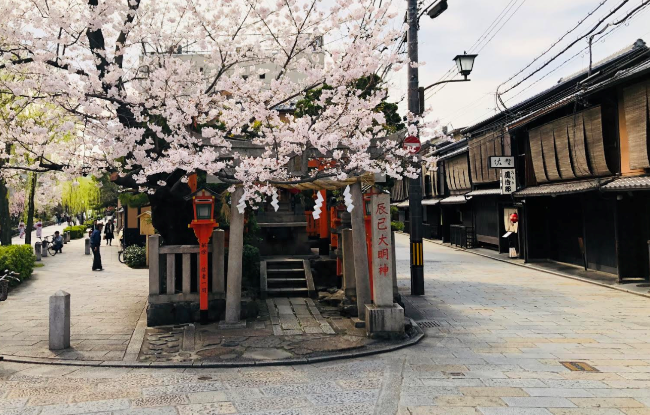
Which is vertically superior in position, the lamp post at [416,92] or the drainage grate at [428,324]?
the lamp post at [416,92]

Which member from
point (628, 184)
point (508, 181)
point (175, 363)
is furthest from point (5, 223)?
point (628, 184)

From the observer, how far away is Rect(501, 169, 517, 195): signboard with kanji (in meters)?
24.6

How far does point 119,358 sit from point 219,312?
9.93ft

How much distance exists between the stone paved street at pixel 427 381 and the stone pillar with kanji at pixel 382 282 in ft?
2.43

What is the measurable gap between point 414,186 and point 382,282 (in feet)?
19.1

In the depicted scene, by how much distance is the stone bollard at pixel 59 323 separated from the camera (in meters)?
9.14

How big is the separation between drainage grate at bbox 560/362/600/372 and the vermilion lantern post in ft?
24.5

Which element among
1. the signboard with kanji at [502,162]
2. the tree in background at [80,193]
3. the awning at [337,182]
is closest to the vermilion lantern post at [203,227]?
the awning at [337,182]

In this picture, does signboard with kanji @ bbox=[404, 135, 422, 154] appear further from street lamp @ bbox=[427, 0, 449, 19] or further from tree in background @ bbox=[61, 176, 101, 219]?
tree in background @ bbox=[61, 176, 101, 219]

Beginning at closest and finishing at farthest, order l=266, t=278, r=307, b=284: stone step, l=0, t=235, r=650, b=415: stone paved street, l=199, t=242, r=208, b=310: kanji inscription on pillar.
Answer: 1. l=0, t=235, r=650, b=415: stone paved street
2. l=199, t=242, r=208, b=310: kanji inscription on pillar
3. l=266, t=278, r=307, b=284: stone step

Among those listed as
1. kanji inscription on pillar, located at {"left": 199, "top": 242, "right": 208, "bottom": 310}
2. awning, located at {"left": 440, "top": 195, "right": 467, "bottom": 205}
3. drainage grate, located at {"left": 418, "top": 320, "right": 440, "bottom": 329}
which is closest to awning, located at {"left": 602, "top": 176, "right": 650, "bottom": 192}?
drainage grate, located at {"left": 418, "top": 320, "right": 440, "bottom": 329}

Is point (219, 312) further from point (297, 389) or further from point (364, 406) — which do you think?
point (364, 406)

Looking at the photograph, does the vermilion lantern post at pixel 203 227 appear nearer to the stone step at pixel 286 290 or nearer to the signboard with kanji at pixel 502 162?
the stone step at pixel 286 290

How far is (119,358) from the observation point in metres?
8.72
